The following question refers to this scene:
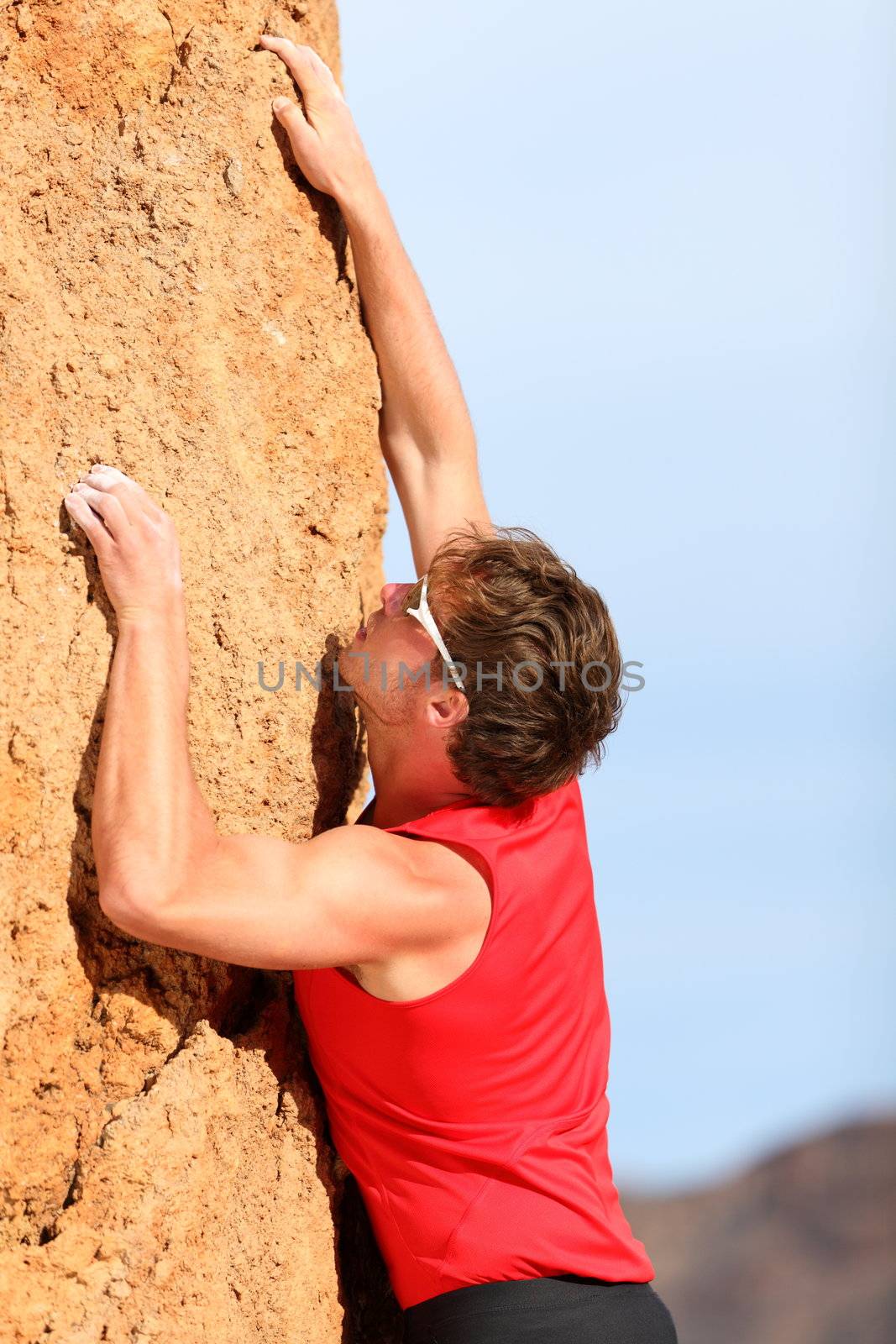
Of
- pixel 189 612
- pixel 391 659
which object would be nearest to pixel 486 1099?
pixel 391 659

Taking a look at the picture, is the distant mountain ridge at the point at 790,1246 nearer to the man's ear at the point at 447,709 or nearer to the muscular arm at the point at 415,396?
the muscular arm at the point at 415,396

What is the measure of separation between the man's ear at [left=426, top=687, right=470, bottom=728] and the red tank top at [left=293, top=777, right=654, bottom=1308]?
0.17 meters

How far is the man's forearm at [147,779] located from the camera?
210 centimetres

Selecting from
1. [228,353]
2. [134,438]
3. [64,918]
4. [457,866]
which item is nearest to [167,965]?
[64,918]

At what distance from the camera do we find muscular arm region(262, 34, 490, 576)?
2.85m

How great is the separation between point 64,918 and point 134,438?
2.82ft

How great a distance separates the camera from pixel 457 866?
239 cm

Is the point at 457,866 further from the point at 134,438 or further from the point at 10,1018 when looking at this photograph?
the point at 134,438

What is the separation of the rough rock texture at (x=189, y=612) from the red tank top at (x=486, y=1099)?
0.17 metres

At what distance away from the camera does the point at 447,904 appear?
2.33m

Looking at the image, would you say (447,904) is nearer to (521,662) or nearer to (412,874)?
(412,874)

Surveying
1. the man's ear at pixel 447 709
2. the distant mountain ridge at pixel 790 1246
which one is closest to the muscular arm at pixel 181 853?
the man's ear at pixel 447 709

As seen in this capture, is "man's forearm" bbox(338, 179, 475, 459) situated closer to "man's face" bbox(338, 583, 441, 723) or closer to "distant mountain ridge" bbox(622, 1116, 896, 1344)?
"man's face" bbox(338, 583, 441, 723)

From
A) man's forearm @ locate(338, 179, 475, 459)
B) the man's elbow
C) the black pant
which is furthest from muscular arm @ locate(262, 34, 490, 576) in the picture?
the black pant
